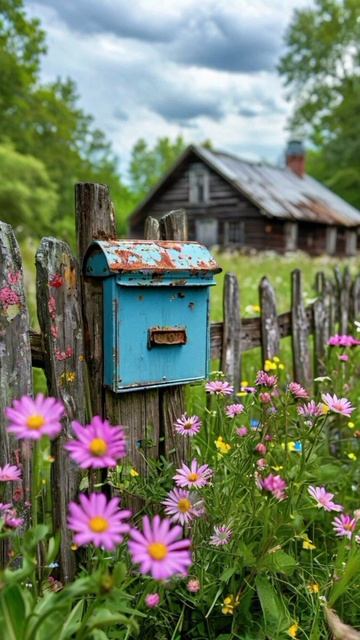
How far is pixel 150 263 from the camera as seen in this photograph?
1.81 meters

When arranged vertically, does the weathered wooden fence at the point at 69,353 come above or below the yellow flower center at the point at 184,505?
above

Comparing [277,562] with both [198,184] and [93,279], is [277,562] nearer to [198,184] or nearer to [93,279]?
[93,279]

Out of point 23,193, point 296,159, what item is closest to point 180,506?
point 23,193

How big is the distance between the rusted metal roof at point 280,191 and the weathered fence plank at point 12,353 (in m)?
18.2

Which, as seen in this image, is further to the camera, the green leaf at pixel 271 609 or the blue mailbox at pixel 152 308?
the blue mailbox at pixel 152 308

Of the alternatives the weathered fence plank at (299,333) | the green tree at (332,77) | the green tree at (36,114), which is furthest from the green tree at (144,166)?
the weathered fence plank at (299,333)

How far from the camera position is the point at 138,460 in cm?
196

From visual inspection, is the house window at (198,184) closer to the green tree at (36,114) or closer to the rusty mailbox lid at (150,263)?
the green tree at (36,114)

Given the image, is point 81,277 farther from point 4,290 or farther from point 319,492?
point 319,492

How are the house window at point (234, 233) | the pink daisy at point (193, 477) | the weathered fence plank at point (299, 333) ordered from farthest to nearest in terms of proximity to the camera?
the house window at point (234, 233) < the weathered fence plank at point (299, 333) < the pink daisy at point (193, 477)

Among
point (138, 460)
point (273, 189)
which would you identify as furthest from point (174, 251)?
point (273, 189)

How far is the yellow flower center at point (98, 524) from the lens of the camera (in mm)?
945

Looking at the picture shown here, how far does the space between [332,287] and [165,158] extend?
189 feet

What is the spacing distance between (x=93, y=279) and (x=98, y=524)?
1018mm
